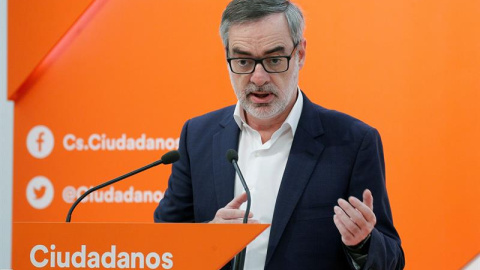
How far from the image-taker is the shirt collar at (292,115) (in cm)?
216

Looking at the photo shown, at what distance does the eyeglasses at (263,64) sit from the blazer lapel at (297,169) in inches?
7.4

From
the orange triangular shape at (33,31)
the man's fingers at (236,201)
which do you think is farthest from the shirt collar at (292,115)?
the orange triangular shape at (33,31)

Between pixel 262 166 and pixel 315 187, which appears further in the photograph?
pixel 262 166

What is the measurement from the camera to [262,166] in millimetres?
2158

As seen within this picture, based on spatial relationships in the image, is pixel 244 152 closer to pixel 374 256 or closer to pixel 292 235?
pixel 292 235

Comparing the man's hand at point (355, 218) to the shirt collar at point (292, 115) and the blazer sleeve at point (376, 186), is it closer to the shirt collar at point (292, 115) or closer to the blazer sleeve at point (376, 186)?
the blazer sleeve at point (376, 186)

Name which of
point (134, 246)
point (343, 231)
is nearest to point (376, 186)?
point (343, 231)

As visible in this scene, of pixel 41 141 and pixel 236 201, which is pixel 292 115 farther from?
pixel 41 141

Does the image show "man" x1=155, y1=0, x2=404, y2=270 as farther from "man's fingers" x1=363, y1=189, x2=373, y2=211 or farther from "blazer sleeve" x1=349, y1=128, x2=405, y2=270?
"man's fingers" x1=363, y1=189, x2=373, y2=211

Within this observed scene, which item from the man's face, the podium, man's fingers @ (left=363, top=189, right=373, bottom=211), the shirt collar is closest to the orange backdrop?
the shirt collar

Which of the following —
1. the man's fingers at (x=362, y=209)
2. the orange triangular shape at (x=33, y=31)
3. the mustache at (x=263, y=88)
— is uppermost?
the orange triangular shape at (x=33, y=31)

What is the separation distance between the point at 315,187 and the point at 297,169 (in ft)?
0.27

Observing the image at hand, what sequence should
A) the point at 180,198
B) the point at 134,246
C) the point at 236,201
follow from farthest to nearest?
the point at 180,198, the point at 236,201, the point at 134,246

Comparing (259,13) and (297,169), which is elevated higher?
(259,13)
